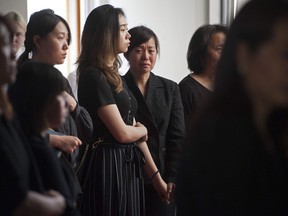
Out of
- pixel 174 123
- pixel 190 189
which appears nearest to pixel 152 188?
pixel 174 123

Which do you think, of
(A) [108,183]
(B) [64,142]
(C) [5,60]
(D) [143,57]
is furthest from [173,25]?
(C) [5,60]

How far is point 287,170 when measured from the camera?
127 centimetres

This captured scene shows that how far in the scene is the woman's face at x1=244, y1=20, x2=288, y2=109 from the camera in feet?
3.97

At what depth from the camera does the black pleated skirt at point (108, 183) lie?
8.84 feet

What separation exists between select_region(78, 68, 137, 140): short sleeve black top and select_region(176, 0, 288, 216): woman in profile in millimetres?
1374

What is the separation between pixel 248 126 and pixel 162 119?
1765 mm

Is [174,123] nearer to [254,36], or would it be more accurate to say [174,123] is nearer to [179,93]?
[179,93]

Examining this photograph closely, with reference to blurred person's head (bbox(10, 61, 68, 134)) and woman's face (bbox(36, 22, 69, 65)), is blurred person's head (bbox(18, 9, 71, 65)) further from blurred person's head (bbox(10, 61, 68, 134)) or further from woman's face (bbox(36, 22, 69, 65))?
blurred person's head (bbox(10, 61, 68, 134))

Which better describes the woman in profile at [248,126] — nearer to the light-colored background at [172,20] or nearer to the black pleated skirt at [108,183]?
the black pleated skirt at [108,183]

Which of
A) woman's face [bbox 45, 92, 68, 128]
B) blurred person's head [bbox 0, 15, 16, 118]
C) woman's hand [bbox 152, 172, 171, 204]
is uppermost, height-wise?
blurred person's head [bbox 0, 15, 16, 118]

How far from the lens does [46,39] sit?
9.14 ft

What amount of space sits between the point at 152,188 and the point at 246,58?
6.00 ft

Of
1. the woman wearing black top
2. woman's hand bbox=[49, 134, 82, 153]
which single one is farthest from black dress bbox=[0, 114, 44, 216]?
woman's hand bbox=[49, 134, 82, 153]

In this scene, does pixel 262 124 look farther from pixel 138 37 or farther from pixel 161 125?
pixel 138 37
